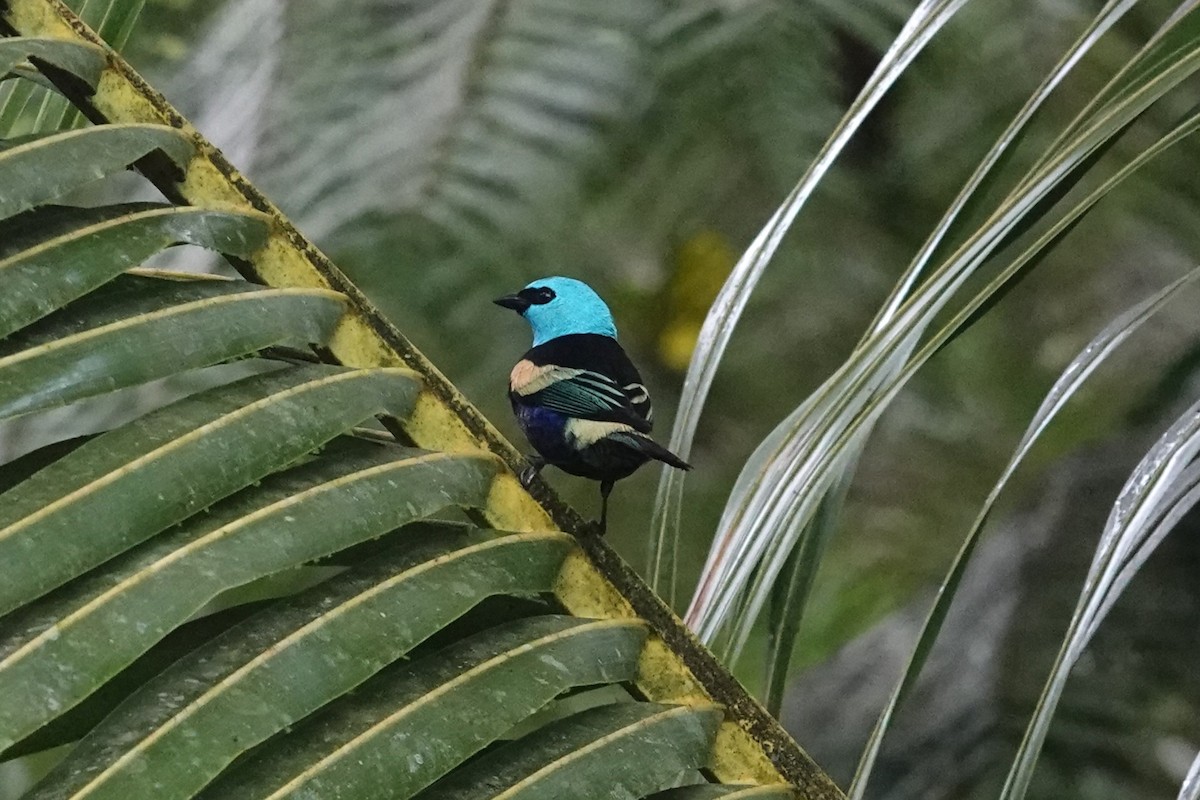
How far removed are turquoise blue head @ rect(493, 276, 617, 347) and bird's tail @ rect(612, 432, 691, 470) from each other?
279mm

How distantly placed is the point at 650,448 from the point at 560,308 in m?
0.36

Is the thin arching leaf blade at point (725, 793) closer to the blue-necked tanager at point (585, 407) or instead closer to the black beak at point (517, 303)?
the blue-necked tanager at point (585, 407)

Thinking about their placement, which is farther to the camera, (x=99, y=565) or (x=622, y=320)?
(x=622, y=320)

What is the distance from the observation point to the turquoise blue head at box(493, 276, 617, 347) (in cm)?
117

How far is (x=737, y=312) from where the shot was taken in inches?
32.8

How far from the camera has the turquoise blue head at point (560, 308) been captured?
1.17m

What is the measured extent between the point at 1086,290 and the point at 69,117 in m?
1.49

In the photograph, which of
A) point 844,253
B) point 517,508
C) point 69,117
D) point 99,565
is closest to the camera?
point 99,565

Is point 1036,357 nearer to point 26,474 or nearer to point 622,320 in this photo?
point 622,320

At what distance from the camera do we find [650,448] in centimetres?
86

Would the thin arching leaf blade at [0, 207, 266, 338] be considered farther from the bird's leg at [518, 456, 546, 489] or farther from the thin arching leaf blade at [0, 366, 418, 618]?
the bird's leg at [518, 456, 546, 489]

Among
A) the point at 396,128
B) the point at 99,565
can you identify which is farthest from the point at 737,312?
the point at 396,128

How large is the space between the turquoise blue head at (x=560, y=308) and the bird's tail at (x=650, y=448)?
0.28 metres

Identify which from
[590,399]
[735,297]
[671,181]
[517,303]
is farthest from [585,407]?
[671,181]
